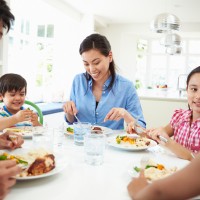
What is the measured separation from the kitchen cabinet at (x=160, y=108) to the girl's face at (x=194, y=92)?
2.58 metres

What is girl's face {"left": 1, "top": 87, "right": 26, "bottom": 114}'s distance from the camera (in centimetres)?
199

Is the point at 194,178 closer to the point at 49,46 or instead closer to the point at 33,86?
the point at 33,86

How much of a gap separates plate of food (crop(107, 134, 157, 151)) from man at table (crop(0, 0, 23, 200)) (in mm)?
453

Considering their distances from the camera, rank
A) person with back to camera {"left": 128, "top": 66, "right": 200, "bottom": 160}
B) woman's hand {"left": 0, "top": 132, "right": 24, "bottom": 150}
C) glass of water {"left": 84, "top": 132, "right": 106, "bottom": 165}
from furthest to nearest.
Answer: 1. person with back to camera {"left": 128, "top": 66, "right": 200, "bottom": 160}
2. woman's hand {"left": 0, "top": 132, "right": 24, "bottom": 150}
3. glass of water {"left": 84, "top": 132, "right": 106, "bottom": 165}

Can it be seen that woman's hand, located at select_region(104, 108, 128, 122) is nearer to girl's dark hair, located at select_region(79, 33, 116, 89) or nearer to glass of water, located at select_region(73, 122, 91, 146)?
glass of water, located at select_region(73, 122, 91, 146)

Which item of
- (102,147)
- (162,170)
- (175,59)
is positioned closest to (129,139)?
(102,147)

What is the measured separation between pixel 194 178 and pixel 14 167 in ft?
1.55

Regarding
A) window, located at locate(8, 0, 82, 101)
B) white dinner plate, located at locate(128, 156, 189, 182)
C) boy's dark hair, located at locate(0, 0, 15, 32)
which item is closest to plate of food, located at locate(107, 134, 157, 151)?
white dinner plate, located at locate(128, 156, 189, 182)

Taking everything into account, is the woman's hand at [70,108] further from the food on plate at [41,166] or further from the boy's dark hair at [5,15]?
the food on plate at [41,166]

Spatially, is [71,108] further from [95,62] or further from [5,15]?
[5,15]

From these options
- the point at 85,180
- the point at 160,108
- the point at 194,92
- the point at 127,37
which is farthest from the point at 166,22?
the point at 127,37

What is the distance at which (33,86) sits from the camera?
4.59 meters

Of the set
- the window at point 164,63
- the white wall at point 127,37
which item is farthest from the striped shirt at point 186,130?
the window at point 164,63

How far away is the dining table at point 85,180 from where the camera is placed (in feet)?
2.39
